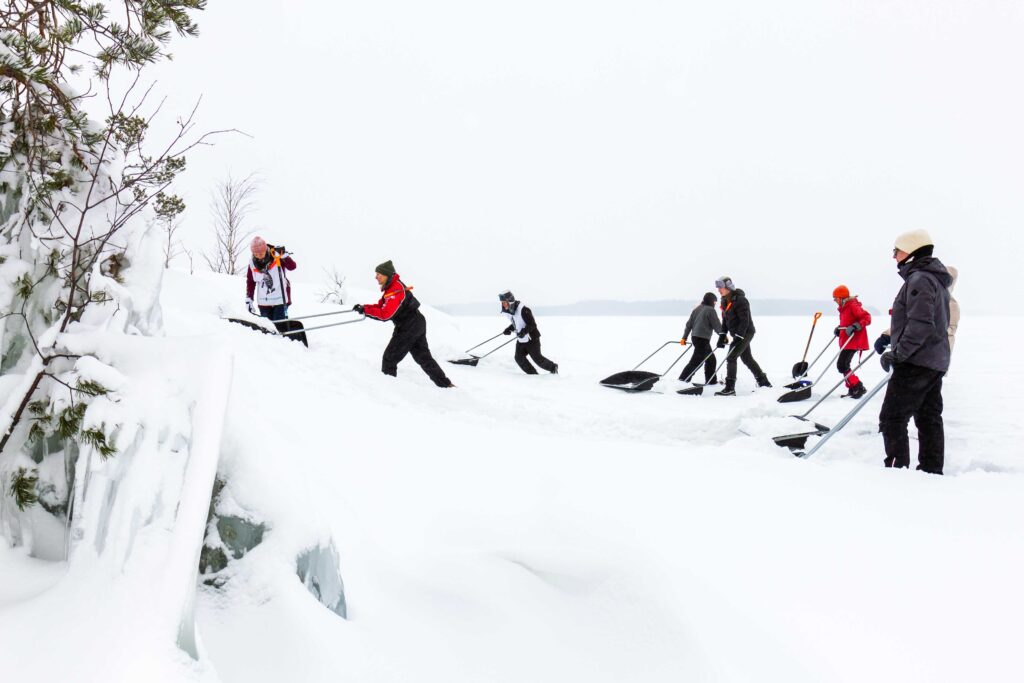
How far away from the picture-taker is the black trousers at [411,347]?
782cm

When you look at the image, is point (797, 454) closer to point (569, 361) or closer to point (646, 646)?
point (646, 646)

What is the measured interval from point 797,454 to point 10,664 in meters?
4.91

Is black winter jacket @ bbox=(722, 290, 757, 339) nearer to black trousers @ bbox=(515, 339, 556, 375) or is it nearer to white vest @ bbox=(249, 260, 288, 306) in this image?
black trousers @ bbox=(515, 339, 556, 375)

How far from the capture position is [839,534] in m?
3.01

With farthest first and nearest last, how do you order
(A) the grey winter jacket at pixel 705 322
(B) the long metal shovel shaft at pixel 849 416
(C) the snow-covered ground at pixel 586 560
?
(A) the grey winter jacket at pixel 705 322 → (B) the long metal shovel shaft at pixel 849 416 → (C) the snow-covered ground at pixel 586 560

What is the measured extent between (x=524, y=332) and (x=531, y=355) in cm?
46

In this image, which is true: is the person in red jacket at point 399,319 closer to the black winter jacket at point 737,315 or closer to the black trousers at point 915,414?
the black winter jacket at point 737,315

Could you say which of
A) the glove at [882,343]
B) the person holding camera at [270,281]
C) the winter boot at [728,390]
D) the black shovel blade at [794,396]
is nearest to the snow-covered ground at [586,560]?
the glove at [882,343]

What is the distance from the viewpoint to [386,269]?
7.79 meters

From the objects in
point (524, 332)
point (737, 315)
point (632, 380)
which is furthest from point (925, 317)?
point (524, 332)

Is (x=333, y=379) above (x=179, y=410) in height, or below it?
below

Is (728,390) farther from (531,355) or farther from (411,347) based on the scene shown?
(411,347)

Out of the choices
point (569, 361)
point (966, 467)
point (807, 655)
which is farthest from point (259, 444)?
point (569, 361)

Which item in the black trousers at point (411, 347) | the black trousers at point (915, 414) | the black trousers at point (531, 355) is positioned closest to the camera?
the black trousers at point (915, 414)
